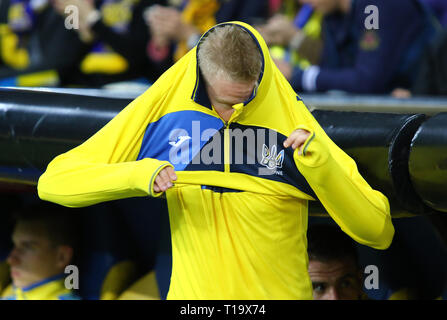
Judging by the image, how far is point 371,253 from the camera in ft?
8.21

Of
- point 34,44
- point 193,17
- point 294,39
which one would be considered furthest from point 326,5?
point 34,44

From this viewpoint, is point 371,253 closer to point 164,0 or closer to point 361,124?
point 361,124

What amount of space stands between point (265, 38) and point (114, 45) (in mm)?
817

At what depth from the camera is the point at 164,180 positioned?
1.67 m

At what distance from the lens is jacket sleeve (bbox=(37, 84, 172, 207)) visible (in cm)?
177

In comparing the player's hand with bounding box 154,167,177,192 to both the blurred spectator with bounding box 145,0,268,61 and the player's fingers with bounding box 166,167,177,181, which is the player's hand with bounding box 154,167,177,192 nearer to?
the player's fingers with bounding box 166,167,177,181

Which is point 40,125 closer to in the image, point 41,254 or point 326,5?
point 41,254

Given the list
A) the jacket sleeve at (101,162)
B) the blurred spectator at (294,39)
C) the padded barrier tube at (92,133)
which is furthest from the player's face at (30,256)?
the blurred spectator at (294,39)

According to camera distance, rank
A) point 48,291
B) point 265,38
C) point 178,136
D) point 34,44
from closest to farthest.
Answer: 1. point 178,136
2. point 48,291
3. point 265,38
4. point 34,44

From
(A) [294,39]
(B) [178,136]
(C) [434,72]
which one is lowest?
(B) [178,136]

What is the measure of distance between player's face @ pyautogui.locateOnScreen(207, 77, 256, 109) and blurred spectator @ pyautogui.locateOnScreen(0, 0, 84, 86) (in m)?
1.91

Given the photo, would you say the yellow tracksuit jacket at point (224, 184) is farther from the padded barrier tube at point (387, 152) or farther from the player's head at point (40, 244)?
the player's head at point (40, 244)

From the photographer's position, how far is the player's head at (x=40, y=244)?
2.75m
